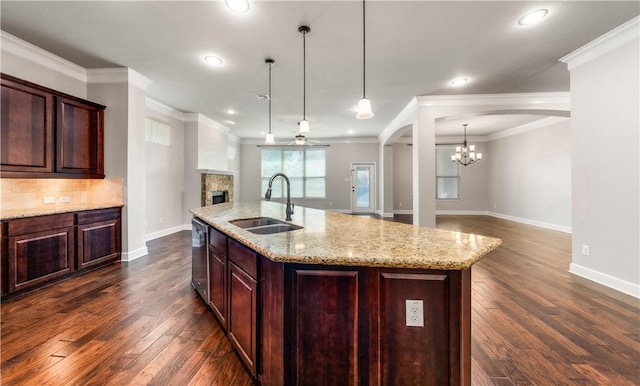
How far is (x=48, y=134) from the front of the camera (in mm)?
3215

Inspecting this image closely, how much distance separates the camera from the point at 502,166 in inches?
352

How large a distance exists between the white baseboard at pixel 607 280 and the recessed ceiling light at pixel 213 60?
17.7ft

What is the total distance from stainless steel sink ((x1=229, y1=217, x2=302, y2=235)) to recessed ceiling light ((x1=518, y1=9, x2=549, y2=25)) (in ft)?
10.2

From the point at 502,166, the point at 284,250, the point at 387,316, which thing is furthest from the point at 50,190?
the point at 502,166

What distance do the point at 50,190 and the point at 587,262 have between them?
275 inches

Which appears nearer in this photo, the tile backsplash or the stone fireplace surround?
the tile backsplash

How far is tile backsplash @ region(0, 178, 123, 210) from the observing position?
3.15 metres

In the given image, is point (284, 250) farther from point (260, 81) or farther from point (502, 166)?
point (502, 166)

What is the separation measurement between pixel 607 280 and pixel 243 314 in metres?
4.02

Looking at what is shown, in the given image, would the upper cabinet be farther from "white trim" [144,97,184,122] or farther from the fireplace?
the fireplace

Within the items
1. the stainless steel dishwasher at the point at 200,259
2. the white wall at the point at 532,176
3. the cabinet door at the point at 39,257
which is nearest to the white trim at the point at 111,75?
the cabinet door at the point at 39,257

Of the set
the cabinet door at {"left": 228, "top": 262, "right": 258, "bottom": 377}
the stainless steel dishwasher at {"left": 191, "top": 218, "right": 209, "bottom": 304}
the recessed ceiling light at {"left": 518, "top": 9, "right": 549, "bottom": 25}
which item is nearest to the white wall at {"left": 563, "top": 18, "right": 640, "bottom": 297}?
the recessed ceiling light at {"left": 518, "top": 9, "right": 549, "bottom": 25}

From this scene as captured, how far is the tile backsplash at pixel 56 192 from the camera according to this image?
3152 mm

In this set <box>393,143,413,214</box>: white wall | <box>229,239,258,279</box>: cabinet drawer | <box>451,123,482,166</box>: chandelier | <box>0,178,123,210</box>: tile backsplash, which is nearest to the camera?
<box>229,239,258,279</box>: cabinet drawer
